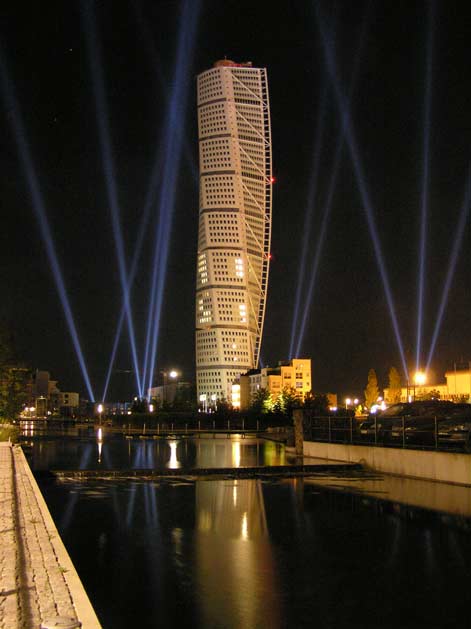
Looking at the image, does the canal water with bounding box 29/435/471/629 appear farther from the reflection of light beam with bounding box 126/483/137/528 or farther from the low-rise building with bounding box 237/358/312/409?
the low-rise building with bounding box 237/358/312/409

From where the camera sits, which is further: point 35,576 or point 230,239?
point 230,239

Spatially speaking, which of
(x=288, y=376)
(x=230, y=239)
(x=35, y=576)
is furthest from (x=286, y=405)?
(x=230, y=239)

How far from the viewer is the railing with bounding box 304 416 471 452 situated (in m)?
18.6

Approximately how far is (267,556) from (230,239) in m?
153

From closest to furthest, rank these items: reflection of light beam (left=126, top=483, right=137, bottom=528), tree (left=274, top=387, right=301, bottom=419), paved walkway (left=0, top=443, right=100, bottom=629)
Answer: paved walkway (left=0, top=443, right=100, bottom=629)
reflection of light beam (left=126, top=483, right=137, bottom=528)
tree (left=274, top=387, right=301, bottom=419)

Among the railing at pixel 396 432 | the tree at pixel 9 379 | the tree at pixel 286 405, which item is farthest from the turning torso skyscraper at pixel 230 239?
the railing at pixel 396 432

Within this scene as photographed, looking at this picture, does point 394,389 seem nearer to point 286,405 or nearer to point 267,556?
point 286,405

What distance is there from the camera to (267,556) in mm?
9297

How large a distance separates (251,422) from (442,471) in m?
52.0

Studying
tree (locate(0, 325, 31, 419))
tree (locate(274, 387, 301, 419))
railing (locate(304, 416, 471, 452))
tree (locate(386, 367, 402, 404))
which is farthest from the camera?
tree (locate(386, 367, 402, 404))

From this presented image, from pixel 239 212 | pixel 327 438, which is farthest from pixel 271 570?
pixel 239 212

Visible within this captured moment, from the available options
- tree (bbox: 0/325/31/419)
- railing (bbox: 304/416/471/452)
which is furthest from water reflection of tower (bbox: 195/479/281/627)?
tree (bbox: 0/325/31/419)

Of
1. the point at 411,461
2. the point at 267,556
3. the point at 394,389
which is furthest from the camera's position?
the point at 394,389

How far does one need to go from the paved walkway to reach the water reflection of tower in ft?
4.31
